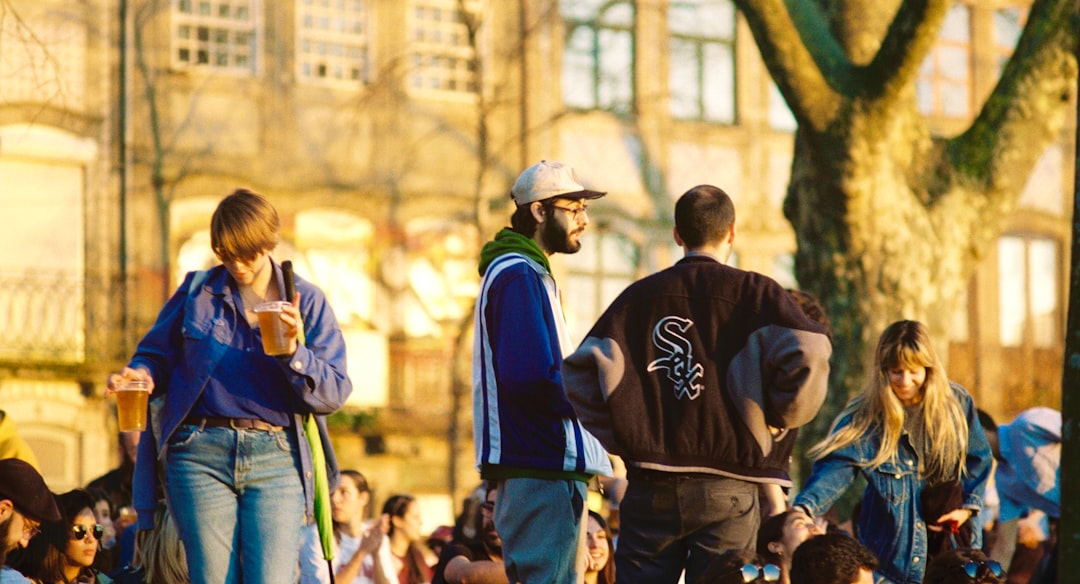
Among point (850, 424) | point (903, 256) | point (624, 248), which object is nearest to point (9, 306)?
point (624, 248)

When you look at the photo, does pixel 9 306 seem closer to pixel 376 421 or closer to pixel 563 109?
pixel 376 421

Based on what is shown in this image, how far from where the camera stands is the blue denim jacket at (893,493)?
800 centimetres

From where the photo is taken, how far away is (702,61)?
29938mm

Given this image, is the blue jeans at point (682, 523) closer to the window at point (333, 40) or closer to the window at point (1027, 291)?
the window at point (333, 40)

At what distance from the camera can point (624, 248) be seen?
29.2m

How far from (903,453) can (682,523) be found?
2.32 m

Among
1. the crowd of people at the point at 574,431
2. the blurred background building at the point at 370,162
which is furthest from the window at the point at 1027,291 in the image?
the crowd of people at the point at 574,431

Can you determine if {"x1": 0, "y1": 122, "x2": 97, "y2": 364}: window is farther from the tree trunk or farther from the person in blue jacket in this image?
the person in blue jacket

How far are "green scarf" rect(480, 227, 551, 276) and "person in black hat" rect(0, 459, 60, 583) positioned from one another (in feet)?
7.31

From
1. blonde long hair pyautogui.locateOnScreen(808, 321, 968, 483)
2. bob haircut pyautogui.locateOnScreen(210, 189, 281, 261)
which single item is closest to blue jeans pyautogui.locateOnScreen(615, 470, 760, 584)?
bob haircut pyautogui.locateOnScreen(210, 189, 281, 261)

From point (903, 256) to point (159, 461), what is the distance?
8.01 meters

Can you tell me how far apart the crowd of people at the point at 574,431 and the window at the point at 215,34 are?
61.3ft

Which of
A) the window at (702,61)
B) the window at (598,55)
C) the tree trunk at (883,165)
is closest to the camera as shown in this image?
the tree trunk at (883,165)

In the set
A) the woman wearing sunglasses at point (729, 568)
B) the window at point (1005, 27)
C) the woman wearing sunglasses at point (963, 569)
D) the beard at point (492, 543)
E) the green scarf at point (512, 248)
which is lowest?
the beard at point (492, 543)
